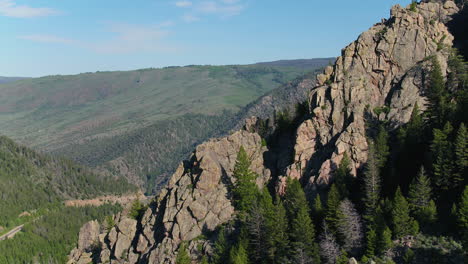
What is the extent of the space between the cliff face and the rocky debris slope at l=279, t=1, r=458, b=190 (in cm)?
22

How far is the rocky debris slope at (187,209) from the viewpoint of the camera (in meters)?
99.0

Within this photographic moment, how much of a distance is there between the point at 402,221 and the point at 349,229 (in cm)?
880

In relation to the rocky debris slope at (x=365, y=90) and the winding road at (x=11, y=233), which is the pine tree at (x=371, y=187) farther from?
the winding road at (x=11, y=233)

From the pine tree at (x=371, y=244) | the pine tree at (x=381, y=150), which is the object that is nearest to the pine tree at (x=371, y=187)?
the pine tree at (x=381, y=150)

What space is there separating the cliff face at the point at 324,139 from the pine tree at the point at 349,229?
16306 mm

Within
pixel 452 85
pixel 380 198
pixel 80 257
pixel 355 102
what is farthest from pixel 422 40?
pixel 80 257

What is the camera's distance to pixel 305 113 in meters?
114

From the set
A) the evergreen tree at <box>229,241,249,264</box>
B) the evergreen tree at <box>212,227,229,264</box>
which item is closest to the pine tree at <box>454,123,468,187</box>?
the evergreen tree at <box>229,241,249,264</box>

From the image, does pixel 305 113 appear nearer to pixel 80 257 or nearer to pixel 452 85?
pixel 452 85

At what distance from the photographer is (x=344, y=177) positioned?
8550cm

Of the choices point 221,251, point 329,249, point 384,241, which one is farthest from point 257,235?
point 384,241

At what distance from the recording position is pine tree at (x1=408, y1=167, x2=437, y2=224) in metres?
68.9

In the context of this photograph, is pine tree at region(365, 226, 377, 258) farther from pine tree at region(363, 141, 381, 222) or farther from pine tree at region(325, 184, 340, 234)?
pine tree at region(325, 184, 340, 234)

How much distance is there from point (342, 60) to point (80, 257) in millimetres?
92598
